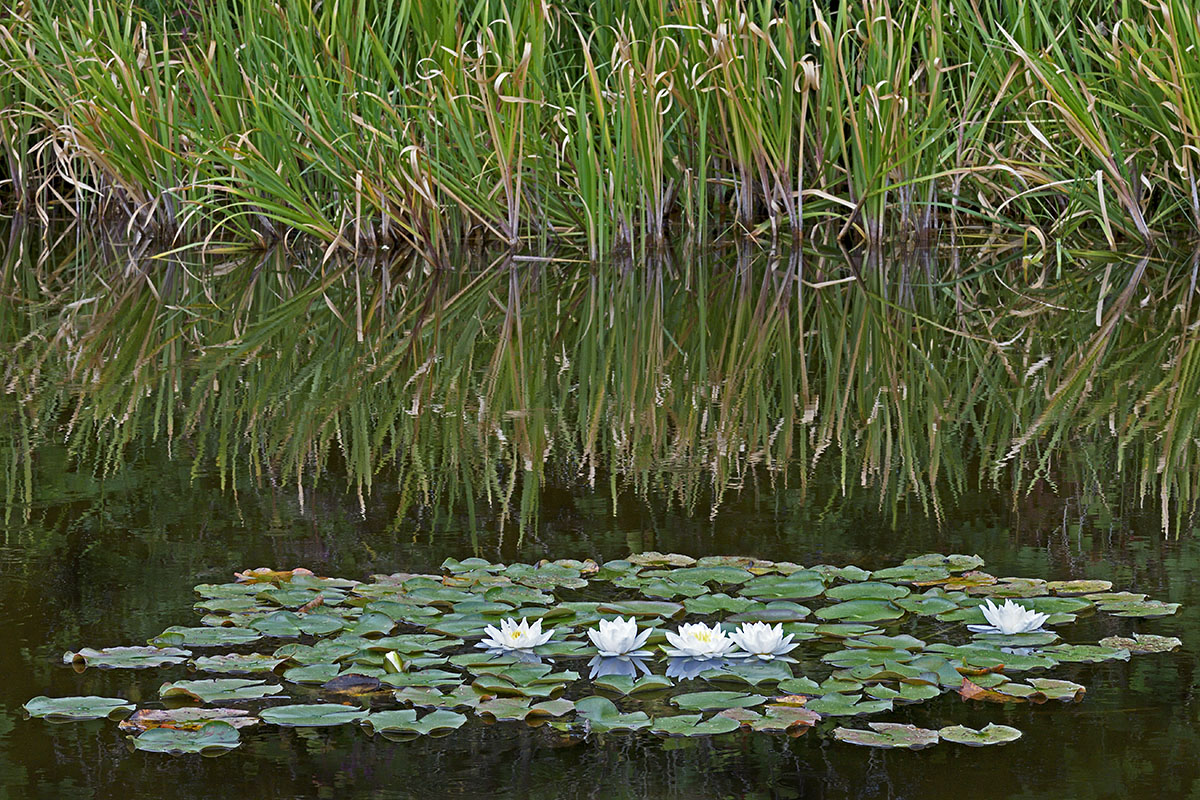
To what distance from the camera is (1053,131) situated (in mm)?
6887

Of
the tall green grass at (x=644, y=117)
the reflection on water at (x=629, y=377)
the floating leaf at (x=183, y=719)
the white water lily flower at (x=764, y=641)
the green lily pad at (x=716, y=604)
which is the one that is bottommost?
the floating leaf at (x=183, y=719)

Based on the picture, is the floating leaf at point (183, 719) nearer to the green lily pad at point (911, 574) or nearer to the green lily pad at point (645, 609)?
the green lily pad at point (645, 609)

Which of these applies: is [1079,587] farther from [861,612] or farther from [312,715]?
[312,715]

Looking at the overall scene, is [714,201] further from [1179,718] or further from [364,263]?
[1179,718]

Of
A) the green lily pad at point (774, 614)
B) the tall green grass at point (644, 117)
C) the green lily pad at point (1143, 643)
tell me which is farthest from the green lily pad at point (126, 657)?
the tall green grass at point (644, 117)

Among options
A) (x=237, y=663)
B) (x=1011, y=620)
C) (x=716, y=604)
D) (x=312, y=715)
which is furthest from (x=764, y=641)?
(x=237, y=663)

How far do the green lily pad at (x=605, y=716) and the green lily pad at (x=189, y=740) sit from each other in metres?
0.43

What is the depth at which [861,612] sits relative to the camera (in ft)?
8.18

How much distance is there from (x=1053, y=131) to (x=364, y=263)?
9.40ft

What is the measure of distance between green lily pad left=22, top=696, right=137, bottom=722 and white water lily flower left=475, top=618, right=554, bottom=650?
48 centimetres

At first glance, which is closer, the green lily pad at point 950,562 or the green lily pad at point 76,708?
the green lily pad at point 76,708

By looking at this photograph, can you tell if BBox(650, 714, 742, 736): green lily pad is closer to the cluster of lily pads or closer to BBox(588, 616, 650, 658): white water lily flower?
the cluster of lily pads

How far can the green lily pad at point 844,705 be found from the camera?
6.91 ft

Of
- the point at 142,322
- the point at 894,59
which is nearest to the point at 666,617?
the point at 142,322
